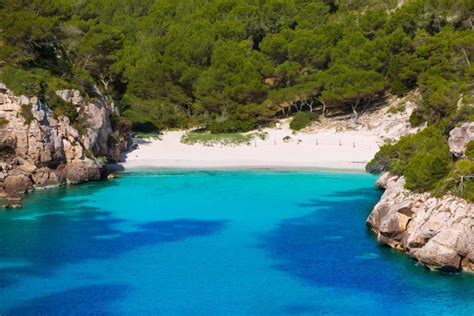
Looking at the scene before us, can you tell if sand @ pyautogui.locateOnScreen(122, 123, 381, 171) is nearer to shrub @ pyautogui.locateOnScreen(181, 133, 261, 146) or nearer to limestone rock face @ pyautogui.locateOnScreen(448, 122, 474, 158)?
shrub @ pyautogui.locateOnScreen(181, 133, 261, 146)

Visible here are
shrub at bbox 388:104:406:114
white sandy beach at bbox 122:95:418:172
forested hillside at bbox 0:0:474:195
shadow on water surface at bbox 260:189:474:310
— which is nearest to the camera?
shadow on water surface at bbox 260:189:474:310

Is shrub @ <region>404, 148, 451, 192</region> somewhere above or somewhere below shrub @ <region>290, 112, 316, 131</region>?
below

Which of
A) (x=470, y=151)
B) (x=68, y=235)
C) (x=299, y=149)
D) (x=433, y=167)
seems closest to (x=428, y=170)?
(x=433, y=167)

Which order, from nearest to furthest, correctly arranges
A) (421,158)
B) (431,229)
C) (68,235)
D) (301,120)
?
(431,229), (421,158), (68,235), (301,120)

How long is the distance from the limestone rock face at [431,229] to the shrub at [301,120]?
29.7m

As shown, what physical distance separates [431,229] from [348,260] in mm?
3748

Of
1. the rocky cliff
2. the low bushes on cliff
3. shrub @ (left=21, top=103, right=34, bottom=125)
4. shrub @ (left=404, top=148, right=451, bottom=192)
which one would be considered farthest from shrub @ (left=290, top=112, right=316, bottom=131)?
shrub @ (left=404, top=148, right=451, bottom=192)

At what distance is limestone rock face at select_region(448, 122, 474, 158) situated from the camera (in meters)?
28.2

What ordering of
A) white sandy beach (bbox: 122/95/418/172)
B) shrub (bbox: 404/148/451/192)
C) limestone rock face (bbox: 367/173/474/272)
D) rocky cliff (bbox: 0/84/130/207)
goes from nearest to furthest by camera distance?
limestone rock face (bbox: 367/173/474/272), shrub (bbox: 404/148/451/192), rocky cliff (bbox: 0/84/130/207), white sandy beach (bbox: 122/95/418/172)

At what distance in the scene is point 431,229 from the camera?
24906 mm

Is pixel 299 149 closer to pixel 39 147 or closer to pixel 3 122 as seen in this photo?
pixel 39 147

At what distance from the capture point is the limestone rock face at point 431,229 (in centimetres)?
2389

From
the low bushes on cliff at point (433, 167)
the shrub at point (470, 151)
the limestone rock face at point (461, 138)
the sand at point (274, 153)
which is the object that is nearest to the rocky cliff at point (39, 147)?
the sand at point (274, 153)

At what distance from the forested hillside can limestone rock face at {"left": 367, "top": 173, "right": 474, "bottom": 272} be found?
2353 centimetres
